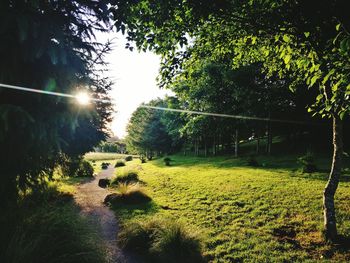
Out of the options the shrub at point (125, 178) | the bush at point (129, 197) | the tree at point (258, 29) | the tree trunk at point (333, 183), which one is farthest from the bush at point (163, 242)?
the shrub at point (125, 178)

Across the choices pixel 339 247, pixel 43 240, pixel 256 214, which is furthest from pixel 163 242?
pixel 339 247

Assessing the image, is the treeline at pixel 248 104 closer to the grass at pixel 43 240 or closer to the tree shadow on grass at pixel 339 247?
the tree shadow on grass at pixel 339 247

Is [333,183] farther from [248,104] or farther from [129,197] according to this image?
[248,104]

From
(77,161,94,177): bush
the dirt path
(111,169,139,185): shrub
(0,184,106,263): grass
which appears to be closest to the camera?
(0,184,106,263): grass

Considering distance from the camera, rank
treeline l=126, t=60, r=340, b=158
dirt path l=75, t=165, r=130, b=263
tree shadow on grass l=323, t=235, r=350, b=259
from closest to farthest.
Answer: tree shadow on grass l=323, t=235, r=350, b=259 → dirt path l=75, t=165, r=130, b=263 → treeline l=126, t=60, r=340, b=158

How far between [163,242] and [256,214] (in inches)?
165

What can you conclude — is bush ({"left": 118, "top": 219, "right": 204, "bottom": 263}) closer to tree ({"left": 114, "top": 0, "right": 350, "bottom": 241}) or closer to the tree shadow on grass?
the tree shadow on grass

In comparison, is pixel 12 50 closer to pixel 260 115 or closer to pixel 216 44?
pixel 216 44

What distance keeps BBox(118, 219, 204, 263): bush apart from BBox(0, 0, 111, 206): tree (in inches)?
125

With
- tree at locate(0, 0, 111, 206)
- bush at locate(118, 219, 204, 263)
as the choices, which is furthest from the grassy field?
tree at locate(0, 0, 111, 206)

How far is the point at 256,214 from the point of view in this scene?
905cm

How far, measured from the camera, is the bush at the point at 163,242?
611 cm

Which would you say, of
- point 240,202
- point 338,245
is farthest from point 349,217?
point 240,202

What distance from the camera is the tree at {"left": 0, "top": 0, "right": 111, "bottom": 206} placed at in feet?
12.2
